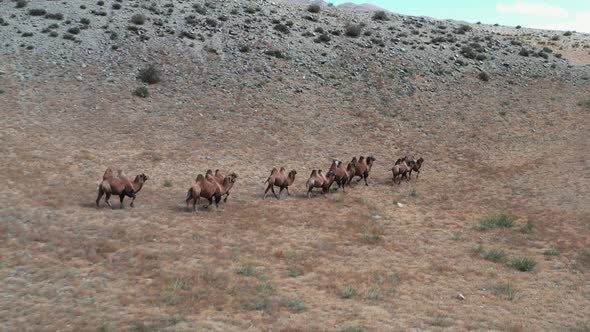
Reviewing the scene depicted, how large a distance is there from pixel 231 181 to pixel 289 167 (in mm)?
6379

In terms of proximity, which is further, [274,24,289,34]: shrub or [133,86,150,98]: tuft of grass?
[274,24,289,34]: shrub

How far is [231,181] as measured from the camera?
773 inches

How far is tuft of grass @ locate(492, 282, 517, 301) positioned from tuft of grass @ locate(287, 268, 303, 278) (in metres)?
4.94

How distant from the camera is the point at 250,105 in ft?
108

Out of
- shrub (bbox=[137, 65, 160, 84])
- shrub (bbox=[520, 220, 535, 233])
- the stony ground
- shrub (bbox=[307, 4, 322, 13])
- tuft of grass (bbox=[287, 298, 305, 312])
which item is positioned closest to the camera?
tuft of grass (bbox=[287, 298, 305, 312])

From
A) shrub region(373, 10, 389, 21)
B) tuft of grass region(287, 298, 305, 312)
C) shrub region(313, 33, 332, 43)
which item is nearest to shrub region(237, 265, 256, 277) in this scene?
tuft of grass region(287, 298, 305, 312)

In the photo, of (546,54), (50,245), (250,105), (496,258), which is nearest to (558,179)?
(496,258)

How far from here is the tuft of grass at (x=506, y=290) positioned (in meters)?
12.0

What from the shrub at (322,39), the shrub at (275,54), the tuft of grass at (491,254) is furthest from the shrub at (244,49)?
the tuft of grass at (491,254)

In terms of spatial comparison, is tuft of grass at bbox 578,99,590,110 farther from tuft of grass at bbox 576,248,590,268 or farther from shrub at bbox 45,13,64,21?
shrub at bbox 45,13,64,21

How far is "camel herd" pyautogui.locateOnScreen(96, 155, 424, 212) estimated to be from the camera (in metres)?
17.5

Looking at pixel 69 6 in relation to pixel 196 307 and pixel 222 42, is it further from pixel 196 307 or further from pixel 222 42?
pixel 196 307

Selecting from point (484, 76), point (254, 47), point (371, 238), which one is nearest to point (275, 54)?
point (254, 47)

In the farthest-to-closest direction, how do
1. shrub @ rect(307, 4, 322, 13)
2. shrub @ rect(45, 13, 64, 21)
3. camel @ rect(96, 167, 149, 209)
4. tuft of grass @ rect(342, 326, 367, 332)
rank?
shrub @ rect(307, 4, 322, 13) < shrub @ rect(45, 13, 64, 21) < camel @ rect(96, 167, 149, 209) < tuft of grass @ rect(342, 326, 367, 332)
